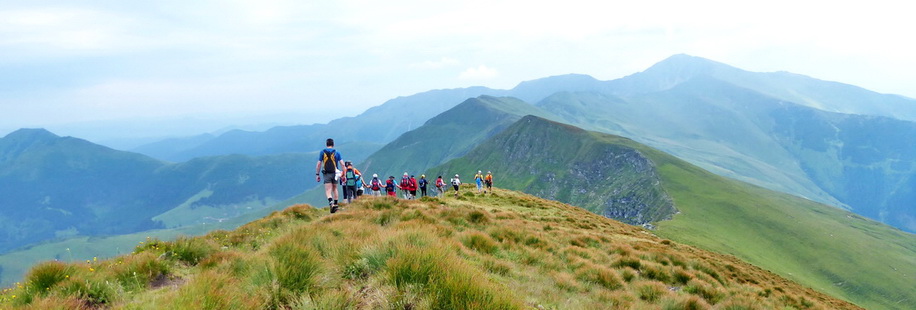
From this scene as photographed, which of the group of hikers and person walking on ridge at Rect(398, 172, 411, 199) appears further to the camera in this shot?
person walking on ridge at Rect(398, 172, 411, 199)

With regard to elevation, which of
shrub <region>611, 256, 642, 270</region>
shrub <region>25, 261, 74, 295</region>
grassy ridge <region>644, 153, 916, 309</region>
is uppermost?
shrub <region>25, 261, 74, 295</region>

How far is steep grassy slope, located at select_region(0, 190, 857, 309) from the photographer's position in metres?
5.67

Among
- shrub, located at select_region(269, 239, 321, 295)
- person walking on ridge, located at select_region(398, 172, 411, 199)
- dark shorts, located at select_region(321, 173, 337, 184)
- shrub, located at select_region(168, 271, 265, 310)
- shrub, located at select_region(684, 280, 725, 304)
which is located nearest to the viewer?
shrub, located at select_region(168, 271, 265, 310)

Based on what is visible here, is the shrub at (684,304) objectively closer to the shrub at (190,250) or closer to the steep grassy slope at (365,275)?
the steep grassy slope at (365,275)

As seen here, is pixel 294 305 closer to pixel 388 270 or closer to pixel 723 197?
pixel 388 270

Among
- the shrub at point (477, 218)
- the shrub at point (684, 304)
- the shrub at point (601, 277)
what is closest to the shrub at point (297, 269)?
the shrub at point (601, 277)

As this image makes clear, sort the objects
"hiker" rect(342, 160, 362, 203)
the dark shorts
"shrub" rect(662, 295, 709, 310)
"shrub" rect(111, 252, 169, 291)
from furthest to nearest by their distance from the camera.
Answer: "hiker" rect(342, 160, 362, 203) < the dark shorts < "shrub" rect(662, 295, 709, 310) < "shrub" rect(111, 252, 169, 291)

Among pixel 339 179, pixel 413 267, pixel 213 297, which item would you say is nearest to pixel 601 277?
pixel 413 267

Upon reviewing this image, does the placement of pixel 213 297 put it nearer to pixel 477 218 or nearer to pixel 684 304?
pixel 684 304

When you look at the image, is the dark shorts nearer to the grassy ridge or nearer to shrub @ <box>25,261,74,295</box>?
shrub @ <box>25,261,74,295</box>

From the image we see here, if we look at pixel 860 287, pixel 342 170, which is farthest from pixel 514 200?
pixel 860 287

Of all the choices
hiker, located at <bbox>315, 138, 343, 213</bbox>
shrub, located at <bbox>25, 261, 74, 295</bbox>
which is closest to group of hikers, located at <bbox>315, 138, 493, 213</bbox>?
hiker, located at <bbox>315, 138, 343, 213</bbox>

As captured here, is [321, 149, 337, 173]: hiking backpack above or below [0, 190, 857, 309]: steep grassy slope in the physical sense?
above

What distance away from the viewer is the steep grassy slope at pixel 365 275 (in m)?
5.67
